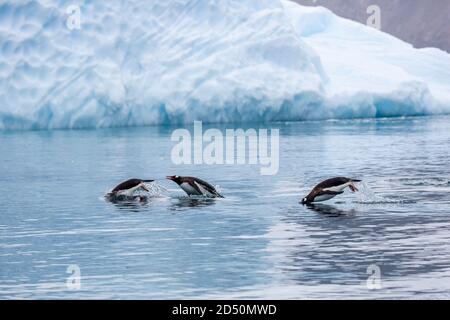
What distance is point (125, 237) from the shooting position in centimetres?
912

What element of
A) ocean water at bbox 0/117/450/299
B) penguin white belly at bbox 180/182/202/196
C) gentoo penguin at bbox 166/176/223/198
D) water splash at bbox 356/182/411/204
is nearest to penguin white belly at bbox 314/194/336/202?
ocean water at bbox 0/117/450/299

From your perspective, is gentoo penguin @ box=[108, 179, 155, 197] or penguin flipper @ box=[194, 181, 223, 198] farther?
gentoo penguin @ box=[108, 179, 155, 197]

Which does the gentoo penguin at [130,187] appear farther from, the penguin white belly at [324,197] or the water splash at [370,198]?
the water splash at [370,198]

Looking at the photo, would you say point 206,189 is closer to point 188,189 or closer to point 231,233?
point 188,189

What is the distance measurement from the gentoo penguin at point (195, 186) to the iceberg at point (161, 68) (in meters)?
16.6

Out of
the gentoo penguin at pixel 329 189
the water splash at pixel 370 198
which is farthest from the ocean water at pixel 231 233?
the gentoo penguin at pixel 329 189

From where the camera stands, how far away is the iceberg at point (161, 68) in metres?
28.6

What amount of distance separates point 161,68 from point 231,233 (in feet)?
69.1

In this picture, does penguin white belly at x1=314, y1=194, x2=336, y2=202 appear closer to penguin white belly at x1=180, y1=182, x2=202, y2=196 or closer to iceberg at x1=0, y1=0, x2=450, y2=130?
penguin white belly at x1=180, y1=182, x2=202, y2=196

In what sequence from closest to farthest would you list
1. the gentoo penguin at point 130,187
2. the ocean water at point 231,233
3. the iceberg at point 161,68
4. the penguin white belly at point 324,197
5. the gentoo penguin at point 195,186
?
the ocean water at point 231,233
the penguin white belly at point 324,197
the gentoo penguin at point 195,186
the gentoo penguin at point 130,187
the iceberg at point 161,68

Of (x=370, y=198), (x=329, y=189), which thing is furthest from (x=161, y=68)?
(x=329, y=189)

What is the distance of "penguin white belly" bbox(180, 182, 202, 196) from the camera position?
1212 centimetres

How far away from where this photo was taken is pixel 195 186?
12.1 meters
